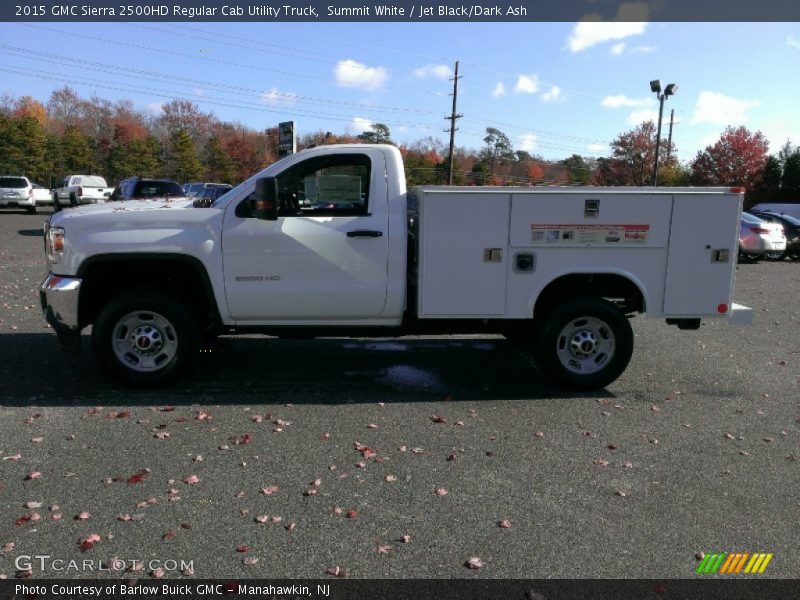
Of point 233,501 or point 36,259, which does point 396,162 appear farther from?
point 36,259

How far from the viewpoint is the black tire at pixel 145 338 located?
19.1 ft

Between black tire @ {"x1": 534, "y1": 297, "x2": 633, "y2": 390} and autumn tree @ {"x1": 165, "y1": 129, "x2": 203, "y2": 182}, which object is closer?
black tire @ {"x1": 534, "y1": 297, "x2": 633, "y2": 390}

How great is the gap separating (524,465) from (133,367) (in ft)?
12.1

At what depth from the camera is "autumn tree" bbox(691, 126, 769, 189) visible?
49375 mm

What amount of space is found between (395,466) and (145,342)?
2.88m

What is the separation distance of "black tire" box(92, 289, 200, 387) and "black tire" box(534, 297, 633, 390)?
3.31 m

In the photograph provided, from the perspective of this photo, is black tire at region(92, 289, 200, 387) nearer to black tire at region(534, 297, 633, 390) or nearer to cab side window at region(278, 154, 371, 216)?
cab side window at region(278, 154, 371, 216)

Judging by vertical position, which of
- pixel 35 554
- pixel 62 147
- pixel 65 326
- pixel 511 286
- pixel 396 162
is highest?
pixel 62 147

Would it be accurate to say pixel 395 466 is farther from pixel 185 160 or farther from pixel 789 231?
pixel 185 160

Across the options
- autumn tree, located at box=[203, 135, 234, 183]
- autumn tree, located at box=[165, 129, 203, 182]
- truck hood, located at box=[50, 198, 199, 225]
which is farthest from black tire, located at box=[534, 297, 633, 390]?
autumn tree, located at box=[203, 135, 234, 183]

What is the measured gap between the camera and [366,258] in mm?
5852

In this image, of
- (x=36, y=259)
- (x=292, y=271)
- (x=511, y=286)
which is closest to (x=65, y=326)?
(x=292, y=271)

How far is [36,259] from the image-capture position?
15.7 m

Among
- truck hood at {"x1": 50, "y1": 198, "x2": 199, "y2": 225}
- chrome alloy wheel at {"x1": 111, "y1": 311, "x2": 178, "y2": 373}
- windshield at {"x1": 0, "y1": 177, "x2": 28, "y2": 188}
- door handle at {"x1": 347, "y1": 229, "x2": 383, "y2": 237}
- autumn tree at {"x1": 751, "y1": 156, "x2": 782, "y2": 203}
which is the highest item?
autumn tree at {"x1": 751, "y1": 156, "x2": 782, "y2": 203}
